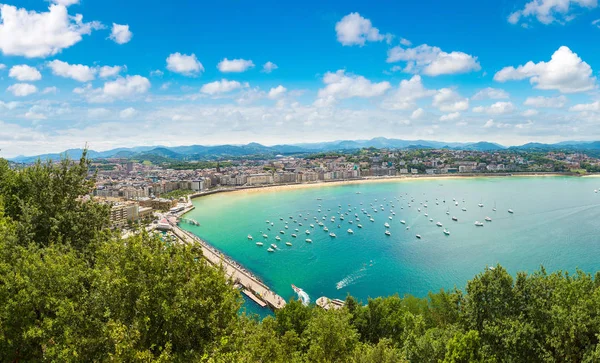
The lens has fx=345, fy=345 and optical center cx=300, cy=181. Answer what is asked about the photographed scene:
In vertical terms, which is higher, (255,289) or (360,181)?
(360,181)

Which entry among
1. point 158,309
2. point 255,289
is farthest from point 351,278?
point 158,309

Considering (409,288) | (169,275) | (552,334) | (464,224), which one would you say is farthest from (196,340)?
(464,224)

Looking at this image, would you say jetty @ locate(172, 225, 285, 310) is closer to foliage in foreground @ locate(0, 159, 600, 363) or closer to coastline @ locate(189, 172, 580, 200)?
foliage in foreground @ locate(0, 159, 600, 363)

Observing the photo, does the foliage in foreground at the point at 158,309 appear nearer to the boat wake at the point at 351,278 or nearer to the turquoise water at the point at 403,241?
the boat wake at the point at 351,278

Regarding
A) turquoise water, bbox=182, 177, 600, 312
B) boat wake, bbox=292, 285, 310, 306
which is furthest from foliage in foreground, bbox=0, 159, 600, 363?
turquoise water, bbox=182, 177, 600, 312

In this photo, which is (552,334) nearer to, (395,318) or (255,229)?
(395,318)

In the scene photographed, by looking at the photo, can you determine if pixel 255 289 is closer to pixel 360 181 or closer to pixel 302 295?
pixel 302 295

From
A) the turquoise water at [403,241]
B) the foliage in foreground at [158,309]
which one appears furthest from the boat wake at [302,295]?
the foliage in foreground at [158,309]

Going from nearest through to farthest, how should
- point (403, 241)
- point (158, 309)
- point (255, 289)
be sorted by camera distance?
point (158, 309) → point (255, 289) → point (403, 241)
